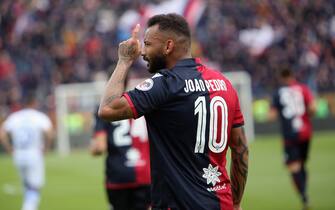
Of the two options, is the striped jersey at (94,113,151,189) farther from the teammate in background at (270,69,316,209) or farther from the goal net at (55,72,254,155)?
the goal net at (55,72,254,155)

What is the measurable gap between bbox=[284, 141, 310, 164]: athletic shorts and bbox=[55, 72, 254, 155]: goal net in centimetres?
1159

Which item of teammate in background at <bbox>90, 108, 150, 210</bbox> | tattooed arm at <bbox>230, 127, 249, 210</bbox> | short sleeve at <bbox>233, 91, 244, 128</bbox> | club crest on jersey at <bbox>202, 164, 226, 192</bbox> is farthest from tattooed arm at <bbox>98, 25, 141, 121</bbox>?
teammate in background at <bbox>90, 108, 150, 210</bbox>

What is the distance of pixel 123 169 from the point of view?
861 centimetres

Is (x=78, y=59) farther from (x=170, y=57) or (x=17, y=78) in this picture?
(x=170, y=57)

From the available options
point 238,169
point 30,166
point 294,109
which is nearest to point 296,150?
point 294,109

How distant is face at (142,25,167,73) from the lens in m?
4.85

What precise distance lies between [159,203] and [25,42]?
23.4 m

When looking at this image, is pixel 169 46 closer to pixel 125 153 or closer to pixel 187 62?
pixel 187 62

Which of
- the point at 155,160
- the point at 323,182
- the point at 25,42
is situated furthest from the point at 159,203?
the point at 25,42

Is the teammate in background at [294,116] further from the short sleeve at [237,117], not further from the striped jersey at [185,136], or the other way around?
the striped jersey at [185,136]

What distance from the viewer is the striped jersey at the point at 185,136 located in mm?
4723

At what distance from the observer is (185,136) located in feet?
15.7

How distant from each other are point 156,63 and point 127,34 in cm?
2268

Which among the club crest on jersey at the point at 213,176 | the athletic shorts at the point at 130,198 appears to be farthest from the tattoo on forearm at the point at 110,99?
the athletic shorts at the point at 130,198
